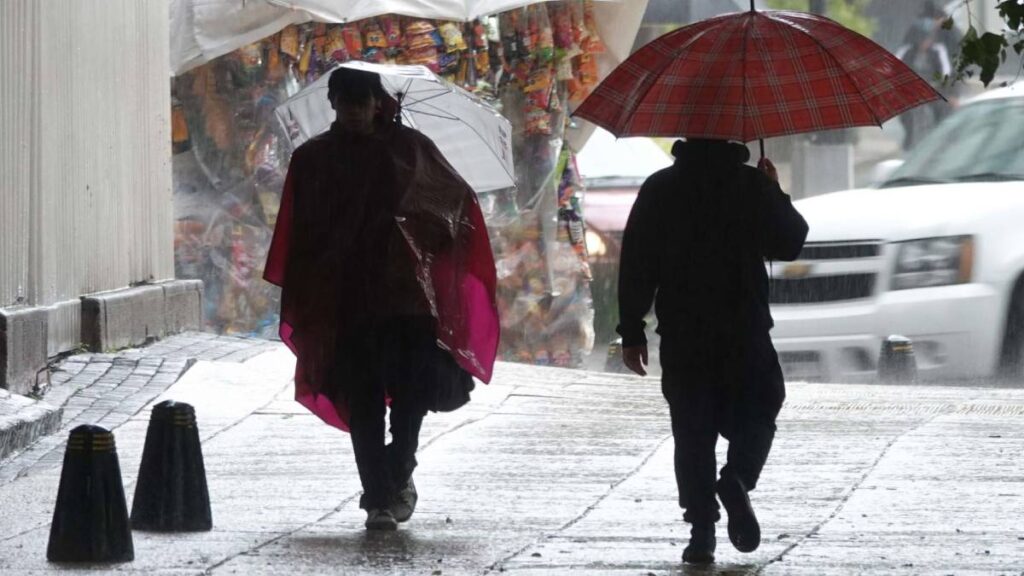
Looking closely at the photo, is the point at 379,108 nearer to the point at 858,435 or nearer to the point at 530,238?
the point at 858,435

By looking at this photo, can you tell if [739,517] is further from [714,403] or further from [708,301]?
[708,301]

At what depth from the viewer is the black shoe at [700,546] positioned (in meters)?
6.21

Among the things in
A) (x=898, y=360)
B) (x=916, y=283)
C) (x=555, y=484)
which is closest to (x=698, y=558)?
(x=555, y=484)

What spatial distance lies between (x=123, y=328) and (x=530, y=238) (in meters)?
3.44

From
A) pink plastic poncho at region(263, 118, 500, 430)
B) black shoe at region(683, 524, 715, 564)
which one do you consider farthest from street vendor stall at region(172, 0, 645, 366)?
black shoe at region(683, 524, 715, 564)

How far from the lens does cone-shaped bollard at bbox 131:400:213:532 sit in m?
6.84

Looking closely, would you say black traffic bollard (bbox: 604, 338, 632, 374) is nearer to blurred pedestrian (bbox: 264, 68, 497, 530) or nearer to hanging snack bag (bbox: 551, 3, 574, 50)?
hanging snack bag (bbox: 551, 3, 574, 50)

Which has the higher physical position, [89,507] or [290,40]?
[290,40]

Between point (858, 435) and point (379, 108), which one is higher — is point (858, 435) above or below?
below

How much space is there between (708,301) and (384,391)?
1.42m

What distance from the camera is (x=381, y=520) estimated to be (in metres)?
6.95

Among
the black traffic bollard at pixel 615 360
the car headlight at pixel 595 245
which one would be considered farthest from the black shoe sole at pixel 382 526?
the car headlight at pixel 595 245

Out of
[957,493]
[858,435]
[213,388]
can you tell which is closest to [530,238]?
[213,388]

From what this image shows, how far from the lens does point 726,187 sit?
6180 mm
